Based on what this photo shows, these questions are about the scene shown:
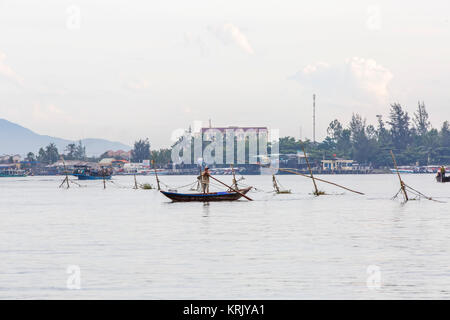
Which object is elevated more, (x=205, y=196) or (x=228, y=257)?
(x=205, y=196)

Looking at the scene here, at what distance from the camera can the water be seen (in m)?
19.5

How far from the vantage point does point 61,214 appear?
52.0 metres

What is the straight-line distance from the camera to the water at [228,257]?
19469mm

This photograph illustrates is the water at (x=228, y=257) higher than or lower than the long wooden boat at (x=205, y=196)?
lower

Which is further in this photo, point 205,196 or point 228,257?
point 205,196

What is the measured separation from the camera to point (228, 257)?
26.0m

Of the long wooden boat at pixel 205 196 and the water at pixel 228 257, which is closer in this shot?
the water at pixel 228 257

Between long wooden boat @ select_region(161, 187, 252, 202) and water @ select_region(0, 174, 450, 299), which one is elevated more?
long wooden boat @ select_region(161, 187, 252, 202)

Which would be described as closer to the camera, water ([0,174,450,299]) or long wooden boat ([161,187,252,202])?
water ([0,174,450,299])
